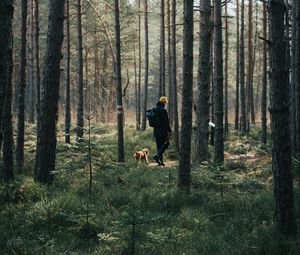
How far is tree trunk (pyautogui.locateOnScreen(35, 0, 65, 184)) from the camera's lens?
890cm

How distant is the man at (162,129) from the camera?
45.9 feet

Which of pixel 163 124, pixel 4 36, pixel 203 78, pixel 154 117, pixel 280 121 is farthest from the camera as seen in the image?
pixel 163 124

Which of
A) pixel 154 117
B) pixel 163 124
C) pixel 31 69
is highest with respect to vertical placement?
pixel 31 69

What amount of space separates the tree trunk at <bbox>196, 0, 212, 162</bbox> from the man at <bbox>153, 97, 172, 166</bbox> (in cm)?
171

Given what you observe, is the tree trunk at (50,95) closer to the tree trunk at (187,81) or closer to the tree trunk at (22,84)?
the tree trunk at (22,84)

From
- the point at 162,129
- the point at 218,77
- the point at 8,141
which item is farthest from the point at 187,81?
the point at 162,129

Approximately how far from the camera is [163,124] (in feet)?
46.4

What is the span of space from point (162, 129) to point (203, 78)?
282 cm

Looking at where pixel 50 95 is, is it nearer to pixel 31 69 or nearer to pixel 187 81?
pixel 187 81

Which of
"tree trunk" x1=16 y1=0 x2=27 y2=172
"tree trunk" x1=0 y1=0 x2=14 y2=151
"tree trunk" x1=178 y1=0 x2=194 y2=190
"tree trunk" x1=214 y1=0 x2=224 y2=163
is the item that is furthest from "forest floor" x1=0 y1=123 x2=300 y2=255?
"tree trunk" x1=214 y1=0 x2=224 y2=163

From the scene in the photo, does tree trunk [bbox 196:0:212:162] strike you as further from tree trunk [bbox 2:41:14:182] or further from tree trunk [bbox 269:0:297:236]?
tree trunk [bbox 269:0:297:236]

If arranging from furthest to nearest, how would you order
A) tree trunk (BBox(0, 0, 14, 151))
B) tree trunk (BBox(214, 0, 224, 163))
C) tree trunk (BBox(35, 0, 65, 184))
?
tree trunk (BBox(214, 0, 224, 163)), tree trunk (BBox(35, 0, 65, 184)), tree trunk (BBox(0, 0, 14, 151))

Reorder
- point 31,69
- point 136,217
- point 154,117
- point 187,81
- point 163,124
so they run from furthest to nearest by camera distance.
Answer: point 31,69 < point 163,124 < point 154,117 < point 187,81 < point 136,217

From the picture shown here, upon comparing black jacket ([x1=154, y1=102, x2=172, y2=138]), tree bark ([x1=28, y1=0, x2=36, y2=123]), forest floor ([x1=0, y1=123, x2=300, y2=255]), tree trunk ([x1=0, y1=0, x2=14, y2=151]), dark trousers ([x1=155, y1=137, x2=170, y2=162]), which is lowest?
forest floor ([x1=0, y1=123, x2=300, y2=255])
